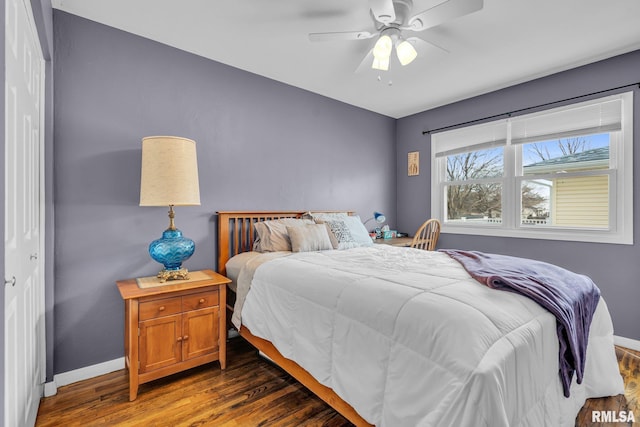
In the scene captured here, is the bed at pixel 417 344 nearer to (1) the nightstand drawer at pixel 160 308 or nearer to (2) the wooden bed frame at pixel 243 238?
(2) the wooden bed frame at pixel 243 238

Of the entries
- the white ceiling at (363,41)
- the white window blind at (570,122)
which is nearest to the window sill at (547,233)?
the white window blind at (570,122)

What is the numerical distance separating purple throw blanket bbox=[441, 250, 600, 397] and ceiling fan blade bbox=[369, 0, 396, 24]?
5.24ft

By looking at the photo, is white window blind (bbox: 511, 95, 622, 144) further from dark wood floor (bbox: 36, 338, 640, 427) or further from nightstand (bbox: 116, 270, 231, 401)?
nightstand (bbox: 116, 270, 231, 401)

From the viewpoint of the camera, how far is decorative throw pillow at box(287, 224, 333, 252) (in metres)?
2.69

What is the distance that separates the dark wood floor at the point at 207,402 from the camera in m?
1.72

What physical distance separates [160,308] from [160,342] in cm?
23

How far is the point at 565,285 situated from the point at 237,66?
3.05m

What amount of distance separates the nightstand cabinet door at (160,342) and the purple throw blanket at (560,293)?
191 centimetres

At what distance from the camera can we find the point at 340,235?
3.04 m

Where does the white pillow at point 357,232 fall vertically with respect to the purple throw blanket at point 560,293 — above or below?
above

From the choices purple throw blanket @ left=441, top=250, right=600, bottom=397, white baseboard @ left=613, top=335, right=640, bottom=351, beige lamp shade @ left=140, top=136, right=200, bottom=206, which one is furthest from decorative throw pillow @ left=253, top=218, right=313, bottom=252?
white baseboard @ left=613, top=335, right=640, bottom=351

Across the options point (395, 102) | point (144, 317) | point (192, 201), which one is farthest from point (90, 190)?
point (395, 102)

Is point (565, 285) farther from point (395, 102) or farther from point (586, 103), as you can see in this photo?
point (395, 102)

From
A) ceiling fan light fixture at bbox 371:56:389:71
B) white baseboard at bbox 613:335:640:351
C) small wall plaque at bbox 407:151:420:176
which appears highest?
ceiling fan light fixture at bbox 371:56:389:71
